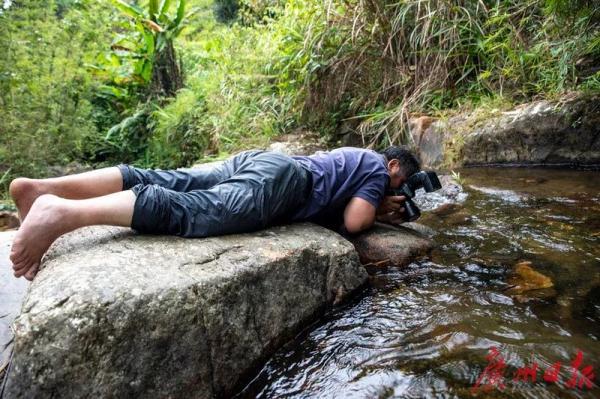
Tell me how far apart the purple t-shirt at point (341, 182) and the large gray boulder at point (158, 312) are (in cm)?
52

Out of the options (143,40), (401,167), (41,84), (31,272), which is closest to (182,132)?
(41,84)

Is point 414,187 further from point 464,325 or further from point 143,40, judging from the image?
point 143,40

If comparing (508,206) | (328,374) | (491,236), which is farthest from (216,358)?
(508,206)

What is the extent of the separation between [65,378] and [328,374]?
0.93 meters

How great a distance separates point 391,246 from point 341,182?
52 cm

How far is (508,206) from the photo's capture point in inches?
132

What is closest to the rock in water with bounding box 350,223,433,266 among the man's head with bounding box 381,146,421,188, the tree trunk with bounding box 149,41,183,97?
the man's head with bounding box 381,146,421,188

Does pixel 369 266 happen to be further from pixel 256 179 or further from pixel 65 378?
pixel 65 378

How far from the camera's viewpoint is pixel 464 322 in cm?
195

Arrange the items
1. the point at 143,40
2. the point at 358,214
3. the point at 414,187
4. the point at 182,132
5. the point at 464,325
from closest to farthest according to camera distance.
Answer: the point at 464,325 → the point at 358,214 → the point at 414,187 → the point at 182,132 → the point at 143,40

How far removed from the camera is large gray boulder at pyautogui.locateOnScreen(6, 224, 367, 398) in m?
1.31

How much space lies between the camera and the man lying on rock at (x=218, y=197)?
1803 mm

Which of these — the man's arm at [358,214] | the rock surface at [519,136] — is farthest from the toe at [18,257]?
the rock surface at [519,136]

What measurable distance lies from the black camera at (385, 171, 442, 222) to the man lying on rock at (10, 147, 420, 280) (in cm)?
5
